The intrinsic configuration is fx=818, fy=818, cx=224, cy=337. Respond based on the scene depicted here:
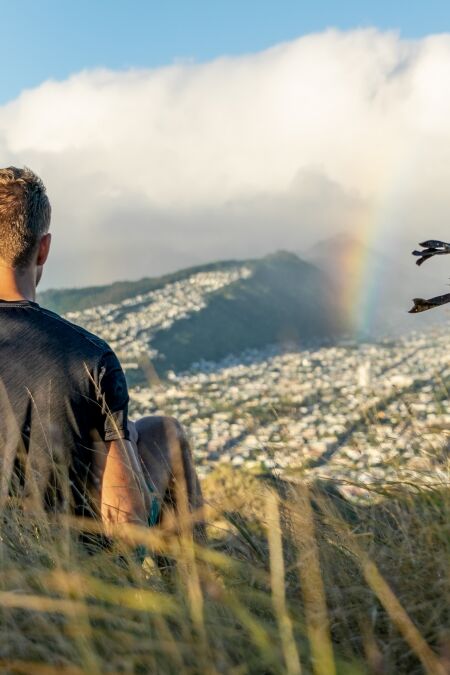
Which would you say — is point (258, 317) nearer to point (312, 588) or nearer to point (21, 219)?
point (21, 219)

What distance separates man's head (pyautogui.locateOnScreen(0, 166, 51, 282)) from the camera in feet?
8.96

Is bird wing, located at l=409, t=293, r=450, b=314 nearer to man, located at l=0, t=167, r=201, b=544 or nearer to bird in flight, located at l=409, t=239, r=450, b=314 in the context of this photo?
bird in flight, located at l=409, t=239, r=450, b=314

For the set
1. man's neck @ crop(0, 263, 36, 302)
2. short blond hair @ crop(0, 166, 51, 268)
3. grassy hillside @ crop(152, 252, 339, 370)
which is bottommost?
grassy hillside @ crop(152, 252, 339, 370)

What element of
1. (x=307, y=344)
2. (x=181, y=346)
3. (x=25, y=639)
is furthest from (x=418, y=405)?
(x=307, y=344)

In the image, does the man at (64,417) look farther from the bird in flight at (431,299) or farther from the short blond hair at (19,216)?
the bird in flight at (431,299)

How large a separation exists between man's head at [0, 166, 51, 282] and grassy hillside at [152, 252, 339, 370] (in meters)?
40.2

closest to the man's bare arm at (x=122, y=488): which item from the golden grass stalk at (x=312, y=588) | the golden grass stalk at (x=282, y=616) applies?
the golden grass stalk at (x=312, y=588)

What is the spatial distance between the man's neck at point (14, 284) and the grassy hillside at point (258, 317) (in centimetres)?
4025

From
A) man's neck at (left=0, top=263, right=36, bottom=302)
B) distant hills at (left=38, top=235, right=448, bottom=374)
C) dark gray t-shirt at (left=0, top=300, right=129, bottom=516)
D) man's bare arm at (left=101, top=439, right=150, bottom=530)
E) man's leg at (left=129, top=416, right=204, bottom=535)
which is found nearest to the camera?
man's bare arm at (left=101, top=439, right=150, bottom=530)

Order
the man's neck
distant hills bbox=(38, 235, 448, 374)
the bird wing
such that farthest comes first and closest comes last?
distant hills bbox=(38, 235, 448, 374)
the man's neck
the bird wing

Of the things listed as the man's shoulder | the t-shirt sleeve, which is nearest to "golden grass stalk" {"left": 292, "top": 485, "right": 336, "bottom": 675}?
the t-shirt sleeve

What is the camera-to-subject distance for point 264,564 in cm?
197

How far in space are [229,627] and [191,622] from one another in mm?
81

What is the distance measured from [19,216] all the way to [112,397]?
0.71 metres
